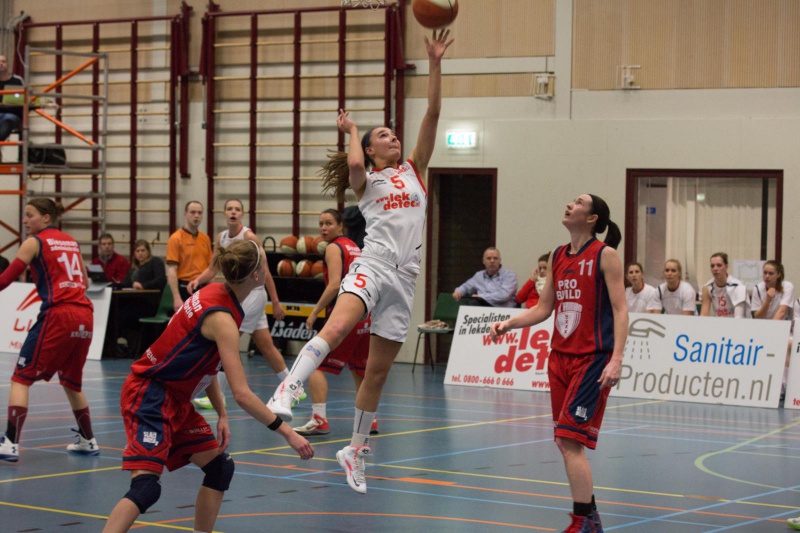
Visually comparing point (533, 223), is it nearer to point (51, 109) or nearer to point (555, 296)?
point (51, 109)

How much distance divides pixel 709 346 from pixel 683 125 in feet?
12.7

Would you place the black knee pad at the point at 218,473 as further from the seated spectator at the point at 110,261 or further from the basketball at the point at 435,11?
the seated spectator at the point at 110,261

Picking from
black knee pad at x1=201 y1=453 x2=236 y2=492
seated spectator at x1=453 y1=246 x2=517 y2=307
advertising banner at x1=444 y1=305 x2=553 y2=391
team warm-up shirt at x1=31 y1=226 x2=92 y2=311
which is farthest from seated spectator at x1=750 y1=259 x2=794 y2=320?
black knee pad at x1=201 y1=453 x2=236 y2=492

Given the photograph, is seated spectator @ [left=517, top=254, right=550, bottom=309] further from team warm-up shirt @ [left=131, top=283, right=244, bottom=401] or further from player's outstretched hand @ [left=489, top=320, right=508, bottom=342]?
team warm-up shirt @ [left=131, top=283, right=244, bottom=401]

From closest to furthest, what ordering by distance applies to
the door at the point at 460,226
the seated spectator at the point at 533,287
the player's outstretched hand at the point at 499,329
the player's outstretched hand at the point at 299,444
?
the player's outstretched hand at the point at 299,444 < the player's outstretched hand at the point at 499,329 < the seated spectator at the point at 533,287 < the door at the point at 460,226

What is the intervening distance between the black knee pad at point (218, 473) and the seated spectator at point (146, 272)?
11496mm

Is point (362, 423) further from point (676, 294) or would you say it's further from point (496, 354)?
point (676, 294)

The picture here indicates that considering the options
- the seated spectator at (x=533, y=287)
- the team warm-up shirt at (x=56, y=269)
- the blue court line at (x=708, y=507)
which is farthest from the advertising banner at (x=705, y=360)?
the team warm-up shirt at (x=56, y=269)

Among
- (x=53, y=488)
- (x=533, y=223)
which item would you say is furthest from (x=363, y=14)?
(x=53, y=488)

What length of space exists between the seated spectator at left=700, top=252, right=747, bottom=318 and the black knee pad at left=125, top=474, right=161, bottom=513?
948 cm

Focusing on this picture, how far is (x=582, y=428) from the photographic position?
16.7ft

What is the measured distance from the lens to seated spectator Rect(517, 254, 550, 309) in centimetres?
1392

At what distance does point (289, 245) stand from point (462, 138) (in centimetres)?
291

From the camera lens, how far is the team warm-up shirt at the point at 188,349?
4.50 m
